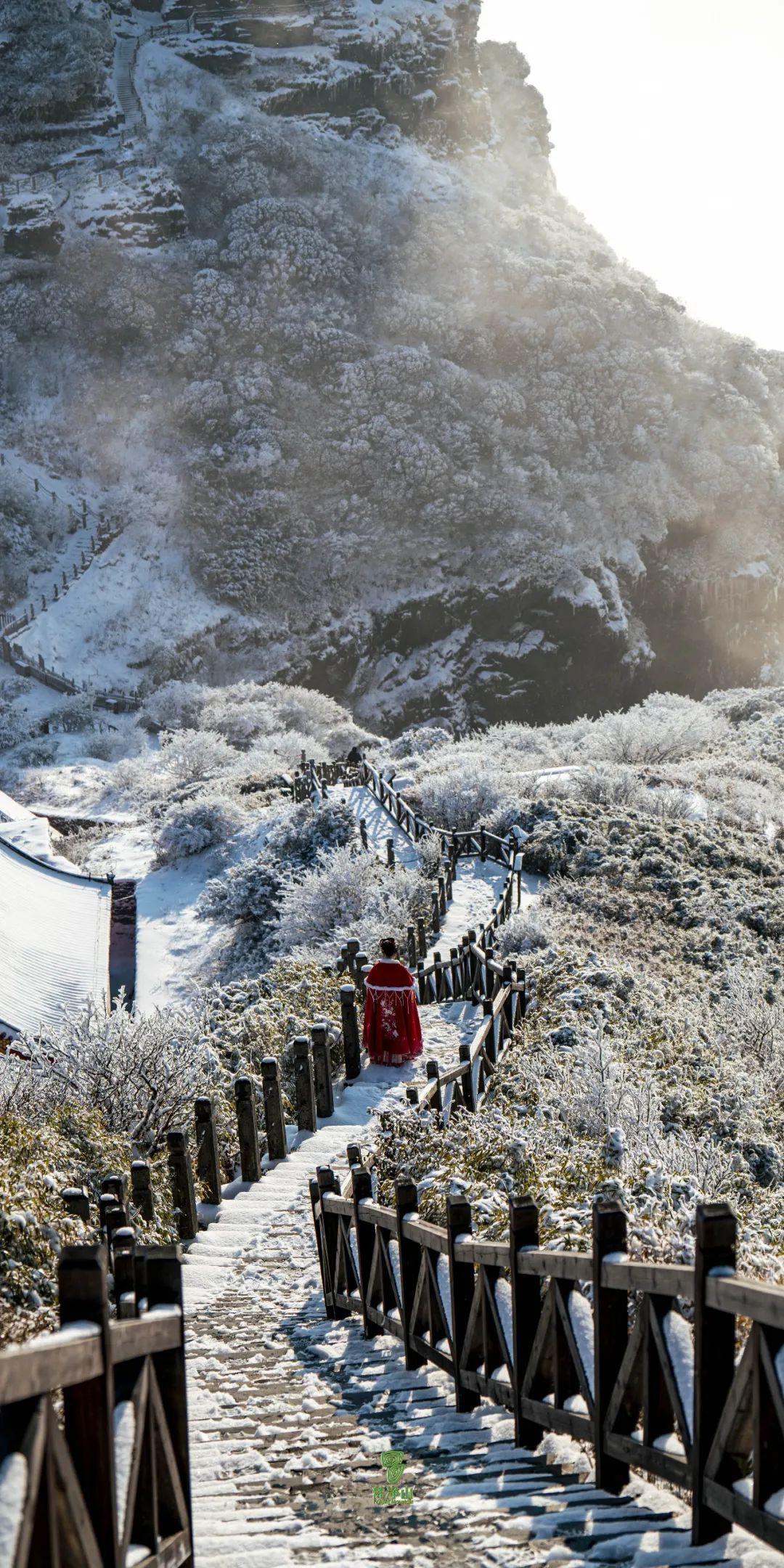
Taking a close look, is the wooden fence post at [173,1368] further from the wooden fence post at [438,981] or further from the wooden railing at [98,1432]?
the wooden fence post at [438,981]

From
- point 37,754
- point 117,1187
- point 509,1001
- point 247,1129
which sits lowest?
point 37,754

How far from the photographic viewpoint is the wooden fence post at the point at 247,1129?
8.34 m

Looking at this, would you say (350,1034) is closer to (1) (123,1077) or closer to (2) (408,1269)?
(1) (123,1077)

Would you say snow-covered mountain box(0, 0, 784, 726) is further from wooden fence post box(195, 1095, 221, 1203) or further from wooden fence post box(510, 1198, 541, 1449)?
wooden fence post box(510, 1198, 541, 1449)

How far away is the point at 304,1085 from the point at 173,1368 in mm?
6439

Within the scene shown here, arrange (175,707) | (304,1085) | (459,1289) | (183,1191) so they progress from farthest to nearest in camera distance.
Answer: (175,707) < (304,1085) < (183,1191) < (459,1289)

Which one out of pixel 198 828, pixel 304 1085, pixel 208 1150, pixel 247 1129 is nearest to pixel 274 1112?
pixel 247 1129

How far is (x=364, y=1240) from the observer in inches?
235

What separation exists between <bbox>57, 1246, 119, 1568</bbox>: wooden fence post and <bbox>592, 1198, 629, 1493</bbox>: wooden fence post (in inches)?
61.0

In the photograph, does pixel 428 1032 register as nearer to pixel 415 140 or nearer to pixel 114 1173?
pixel 114 1173

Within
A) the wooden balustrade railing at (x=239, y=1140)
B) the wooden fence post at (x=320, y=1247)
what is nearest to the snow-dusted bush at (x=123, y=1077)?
the wooden balustrade railing at (x=239, y=1140)

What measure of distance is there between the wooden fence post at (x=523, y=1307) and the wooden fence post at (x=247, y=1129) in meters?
4.36

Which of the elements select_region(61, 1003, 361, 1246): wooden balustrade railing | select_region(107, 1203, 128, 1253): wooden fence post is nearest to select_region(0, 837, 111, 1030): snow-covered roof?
select_region(61, 1003, 361, 1246): wooden balustrade railing

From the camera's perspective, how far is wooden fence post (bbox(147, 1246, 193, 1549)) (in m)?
3.18
